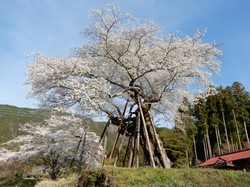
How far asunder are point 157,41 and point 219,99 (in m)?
25.7

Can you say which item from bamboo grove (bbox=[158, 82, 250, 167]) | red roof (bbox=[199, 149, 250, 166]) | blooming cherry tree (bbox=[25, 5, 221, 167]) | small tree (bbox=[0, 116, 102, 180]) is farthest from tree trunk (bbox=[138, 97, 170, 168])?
bamboo grove (bbox=[158, 82, 250, 167])

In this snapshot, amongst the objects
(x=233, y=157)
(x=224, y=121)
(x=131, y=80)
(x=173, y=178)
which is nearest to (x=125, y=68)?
(x=131, y=80)

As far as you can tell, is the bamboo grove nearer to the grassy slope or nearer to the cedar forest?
the cedar forest

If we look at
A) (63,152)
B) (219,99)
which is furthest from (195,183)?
(219,99)

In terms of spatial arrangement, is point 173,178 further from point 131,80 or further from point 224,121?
point 224,121

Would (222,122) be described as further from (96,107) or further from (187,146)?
(96,107)

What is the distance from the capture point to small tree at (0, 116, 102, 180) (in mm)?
16422

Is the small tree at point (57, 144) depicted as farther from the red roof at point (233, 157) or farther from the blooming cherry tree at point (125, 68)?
the red roof at point (233, 157)

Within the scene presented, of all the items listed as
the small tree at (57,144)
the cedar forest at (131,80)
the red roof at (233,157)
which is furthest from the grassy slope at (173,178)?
the red roof at (233,157)

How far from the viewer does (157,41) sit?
1174cm

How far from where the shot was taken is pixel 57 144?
632 inches

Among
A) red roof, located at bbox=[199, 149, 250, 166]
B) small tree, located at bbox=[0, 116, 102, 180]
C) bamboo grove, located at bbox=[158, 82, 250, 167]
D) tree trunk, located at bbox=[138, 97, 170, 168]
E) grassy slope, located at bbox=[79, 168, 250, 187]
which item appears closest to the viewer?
grassy slope, located at bbox=[79, 168, 250, 187]

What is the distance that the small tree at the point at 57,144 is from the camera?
53.9 feet

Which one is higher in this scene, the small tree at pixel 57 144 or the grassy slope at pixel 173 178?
the small tree at pixel 57 144
